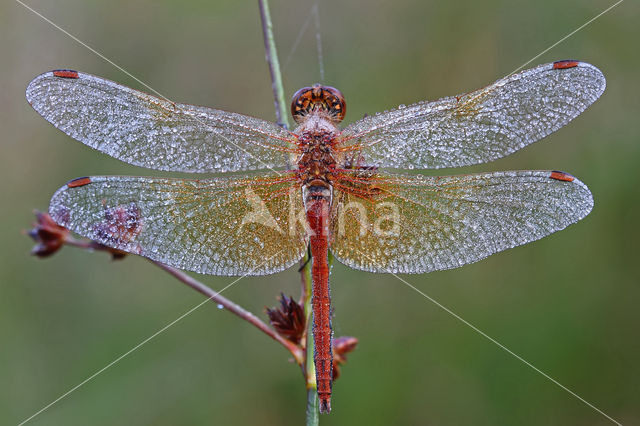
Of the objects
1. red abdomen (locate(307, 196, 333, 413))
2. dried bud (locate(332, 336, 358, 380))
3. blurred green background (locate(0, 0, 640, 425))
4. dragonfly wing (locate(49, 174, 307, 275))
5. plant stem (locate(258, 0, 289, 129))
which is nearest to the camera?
red abdomen (locate(307, 196, 333, 413))

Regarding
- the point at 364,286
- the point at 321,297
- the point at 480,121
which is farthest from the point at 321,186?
the point at 364,286

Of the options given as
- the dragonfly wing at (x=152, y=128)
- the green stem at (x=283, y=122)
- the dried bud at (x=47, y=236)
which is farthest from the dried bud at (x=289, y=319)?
the dried bud at (x=47, y=236)

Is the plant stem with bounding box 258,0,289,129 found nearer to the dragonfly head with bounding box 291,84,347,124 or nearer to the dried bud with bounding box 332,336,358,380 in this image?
the dragonfly head with bounding box 291,84,347,124

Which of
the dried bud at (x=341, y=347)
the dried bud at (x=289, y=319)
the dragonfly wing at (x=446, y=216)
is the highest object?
the dragonfly wing at (x=446, y=216)

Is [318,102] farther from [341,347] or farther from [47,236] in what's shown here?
[47,236]

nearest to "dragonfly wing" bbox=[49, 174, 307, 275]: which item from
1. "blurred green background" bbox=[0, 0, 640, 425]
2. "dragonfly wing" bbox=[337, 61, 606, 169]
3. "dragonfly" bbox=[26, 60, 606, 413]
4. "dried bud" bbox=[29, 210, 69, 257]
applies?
"dragonfly" bbox=[26, 60, 606, 413]

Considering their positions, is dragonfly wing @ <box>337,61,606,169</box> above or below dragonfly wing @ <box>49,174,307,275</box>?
above

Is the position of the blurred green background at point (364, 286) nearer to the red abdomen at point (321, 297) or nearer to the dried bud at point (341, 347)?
the dried bud at point (341, 347)

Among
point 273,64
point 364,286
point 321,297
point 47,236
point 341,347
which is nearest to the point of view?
point 321,297
